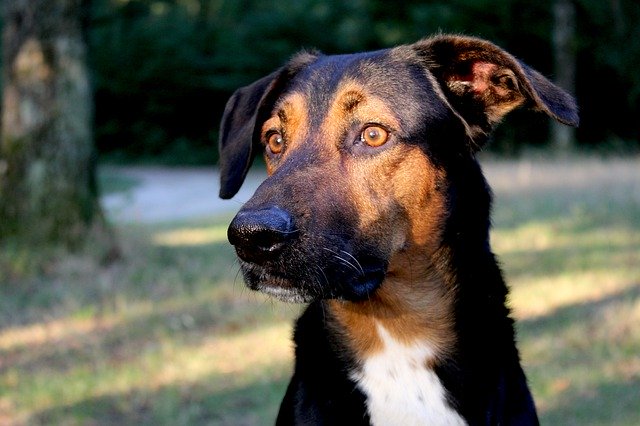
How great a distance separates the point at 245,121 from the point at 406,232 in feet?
3.45

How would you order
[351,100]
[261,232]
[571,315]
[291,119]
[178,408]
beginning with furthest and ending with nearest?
[571,315] → [178,408] → [291,119] → [351,100] → [261,232]

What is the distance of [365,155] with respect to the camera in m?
3.65

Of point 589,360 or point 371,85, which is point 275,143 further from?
point 589,360

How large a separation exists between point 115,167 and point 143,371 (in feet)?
84.9

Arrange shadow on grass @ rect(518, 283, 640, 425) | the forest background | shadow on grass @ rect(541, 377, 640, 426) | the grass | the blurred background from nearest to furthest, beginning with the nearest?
shadow on grass @ rect(541, 377, 640, 426) → shadow on grass @ rect(518, 283, 640, 425) → the grass → the blurred background → the forest background

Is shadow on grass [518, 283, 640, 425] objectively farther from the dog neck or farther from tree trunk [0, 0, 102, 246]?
tree trunk [0, 0, 102, 246]

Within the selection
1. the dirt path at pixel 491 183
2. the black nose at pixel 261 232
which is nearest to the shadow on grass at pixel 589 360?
the black nose at pixel 261 232

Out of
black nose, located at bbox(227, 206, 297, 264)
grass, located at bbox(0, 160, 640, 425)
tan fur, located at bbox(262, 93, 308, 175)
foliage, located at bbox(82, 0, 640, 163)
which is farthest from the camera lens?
foliage, located at bbox(82, 0, 640, 163)

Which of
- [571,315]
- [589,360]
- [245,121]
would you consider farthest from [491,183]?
[245,121]

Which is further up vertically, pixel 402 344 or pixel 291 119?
pixel 291 119

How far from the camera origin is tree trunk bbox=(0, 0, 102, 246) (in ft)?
29.2

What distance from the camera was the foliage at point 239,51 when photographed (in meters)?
31.0

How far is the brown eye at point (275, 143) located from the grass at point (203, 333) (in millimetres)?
2273

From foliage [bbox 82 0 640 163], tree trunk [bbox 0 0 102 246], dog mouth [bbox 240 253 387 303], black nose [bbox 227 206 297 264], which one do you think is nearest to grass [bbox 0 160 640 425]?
tree trunk [bbox 0 0 102 246]
